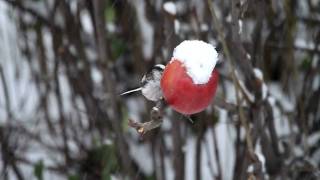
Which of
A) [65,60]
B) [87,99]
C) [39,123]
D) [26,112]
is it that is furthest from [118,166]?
[26,112]

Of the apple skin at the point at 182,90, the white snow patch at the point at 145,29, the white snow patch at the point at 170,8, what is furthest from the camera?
the white snow patch at the point at 145,29

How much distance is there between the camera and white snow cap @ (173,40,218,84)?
1.91 feet

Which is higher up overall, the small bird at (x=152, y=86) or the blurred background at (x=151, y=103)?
the small bird at (x=152, y=86)

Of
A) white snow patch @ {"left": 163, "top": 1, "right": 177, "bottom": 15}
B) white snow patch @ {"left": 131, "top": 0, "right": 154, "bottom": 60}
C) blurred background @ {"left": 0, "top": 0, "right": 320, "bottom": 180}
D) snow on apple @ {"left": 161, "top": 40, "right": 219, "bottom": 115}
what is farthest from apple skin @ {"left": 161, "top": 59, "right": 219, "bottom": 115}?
white snow patch @ {"left": 131, "top": 0, "right": 154, "bottom": 60}

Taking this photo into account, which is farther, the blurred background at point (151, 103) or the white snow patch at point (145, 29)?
the white snow patch at point (145, 29)

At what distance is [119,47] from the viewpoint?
1.49 meters

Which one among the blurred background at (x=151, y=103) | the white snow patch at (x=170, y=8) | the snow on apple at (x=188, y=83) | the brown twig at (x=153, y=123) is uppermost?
the snow on apple at (x=188, y=83)

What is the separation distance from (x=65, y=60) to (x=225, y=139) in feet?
1.59

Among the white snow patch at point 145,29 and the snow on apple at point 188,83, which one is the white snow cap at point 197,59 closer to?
the snow on apple at point 188,83

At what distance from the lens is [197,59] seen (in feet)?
1.97

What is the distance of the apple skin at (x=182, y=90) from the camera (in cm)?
58

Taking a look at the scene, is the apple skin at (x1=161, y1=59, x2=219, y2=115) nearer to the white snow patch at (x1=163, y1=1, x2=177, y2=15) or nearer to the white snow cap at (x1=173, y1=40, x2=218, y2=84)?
the white snow cap at (x1=173, y1=40, x2=218, y2=84)

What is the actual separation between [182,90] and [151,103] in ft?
2.24

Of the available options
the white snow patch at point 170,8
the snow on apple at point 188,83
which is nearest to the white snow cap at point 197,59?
the snow on apple at point 188,83
